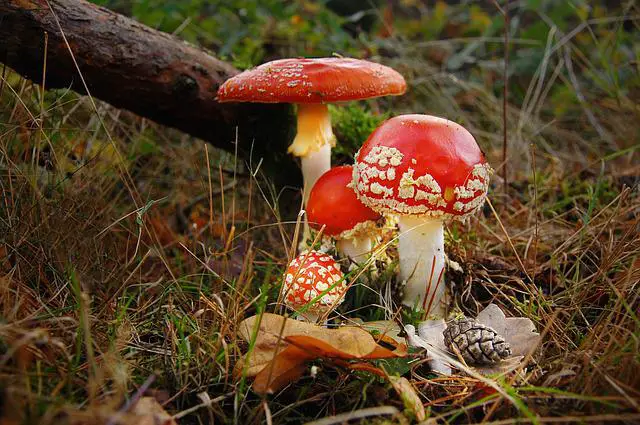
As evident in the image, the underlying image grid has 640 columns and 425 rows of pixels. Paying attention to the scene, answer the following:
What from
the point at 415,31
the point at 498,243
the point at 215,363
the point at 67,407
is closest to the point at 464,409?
the point at 215,363

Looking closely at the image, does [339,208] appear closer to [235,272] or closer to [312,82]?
[312,82]

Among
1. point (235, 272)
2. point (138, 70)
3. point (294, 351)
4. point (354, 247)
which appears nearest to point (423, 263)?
point (354, 247)

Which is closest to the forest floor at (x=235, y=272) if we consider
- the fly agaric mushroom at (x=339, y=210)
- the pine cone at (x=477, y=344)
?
the pine cone at (x=477, y=344)

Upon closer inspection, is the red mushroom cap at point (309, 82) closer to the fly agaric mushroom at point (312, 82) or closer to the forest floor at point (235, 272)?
the fly agaric mushroom at point (312, 82)

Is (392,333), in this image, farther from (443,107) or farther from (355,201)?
(443,107)

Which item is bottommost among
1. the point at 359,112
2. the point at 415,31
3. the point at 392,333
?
the point at 392,333
